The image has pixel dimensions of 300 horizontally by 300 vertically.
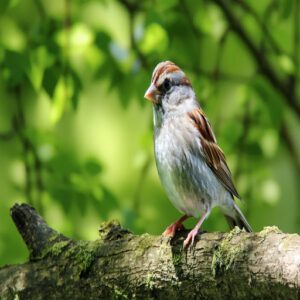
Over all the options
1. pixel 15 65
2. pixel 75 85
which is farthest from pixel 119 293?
pixel 75 85

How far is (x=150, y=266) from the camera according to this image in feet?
12.6

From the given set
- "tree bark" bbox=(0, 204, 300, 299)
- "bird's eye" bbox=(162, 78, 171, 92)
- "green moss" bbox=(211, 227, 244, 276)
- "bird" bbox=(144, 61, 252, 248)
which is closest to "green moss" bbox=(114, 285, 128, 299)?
"tree bark" bbox=(0, 204, 300, 299)

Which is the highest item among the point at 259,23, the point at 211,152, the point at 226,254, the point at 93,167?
the point at 259,23

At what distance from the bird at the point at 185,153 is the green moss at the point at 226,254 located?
2.47 feet

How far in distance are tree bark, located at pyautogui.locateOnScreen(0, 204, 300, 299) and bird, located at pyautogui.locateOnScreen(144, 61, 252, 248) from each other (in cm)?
55

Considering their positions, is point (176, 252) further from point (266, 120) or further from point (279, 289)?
point (266, 120)

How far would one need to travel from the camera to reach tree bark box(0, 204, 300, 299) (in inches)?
135

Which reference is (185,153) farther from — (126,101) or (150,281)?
(126,101)

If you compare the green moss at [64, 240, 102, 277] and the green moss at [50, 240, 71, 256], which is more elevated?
the green moss at [50, 240, 71, 256]

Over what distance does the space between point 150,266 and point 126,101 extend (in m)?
2.71

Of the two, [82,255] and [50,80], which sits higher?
[50,80]

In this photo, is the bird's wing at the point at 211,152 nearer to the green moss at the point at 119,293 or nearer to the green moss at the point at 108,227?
the green moss at the point at 108,227

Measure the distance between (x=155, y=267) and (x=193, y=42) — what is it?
10.3 feet

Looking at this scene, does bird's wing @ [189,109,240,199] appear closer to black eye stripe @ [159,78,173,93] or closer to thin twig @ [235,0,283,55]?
black eye stripe @ [159,78,173,93]
